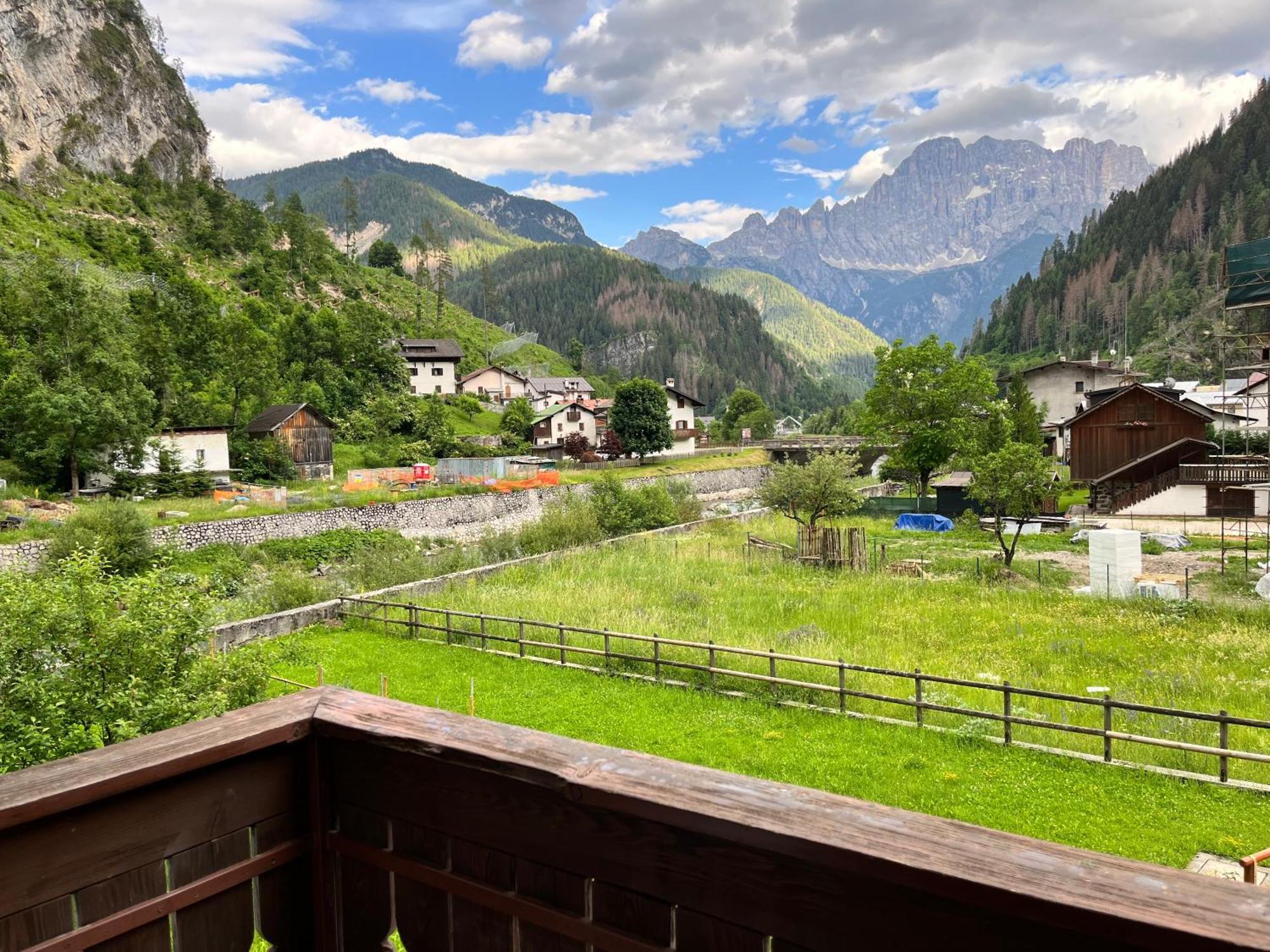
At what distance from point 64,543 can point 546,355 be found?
110 meters

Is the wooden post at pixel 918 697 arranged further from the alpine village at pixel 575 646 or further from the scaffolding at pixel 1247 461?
the scaffolding at pixel 1247 461

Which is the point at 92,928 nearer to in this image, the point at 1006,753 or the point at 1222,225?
the point at 1006,753

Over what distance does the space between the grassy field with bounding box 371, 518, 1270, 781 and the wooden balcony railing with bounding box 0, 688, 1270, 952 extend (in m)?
14.1

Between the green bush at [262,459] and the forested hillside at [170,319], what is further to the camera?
the green bush at [262,459]

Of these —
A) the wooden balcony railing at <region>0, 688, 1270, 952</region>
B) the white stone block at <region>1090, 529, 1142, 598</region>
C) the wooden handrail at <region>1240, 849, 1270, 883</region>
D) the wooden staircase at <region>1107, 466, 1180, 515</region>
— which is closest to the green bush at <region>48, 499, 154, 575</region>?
the wooden balcony railing at <region>0, 688, 1270, 952</region>

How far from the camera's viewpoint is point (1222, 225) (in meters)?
118

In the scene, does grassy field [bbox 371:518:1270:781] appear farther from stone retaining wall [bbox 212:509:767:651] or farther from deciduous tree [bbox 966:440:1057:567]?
deciduous tree [bbox 966:440:1057:567]

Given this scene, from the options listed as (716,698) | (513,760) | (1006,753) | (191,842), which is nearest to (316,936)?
(191,842)

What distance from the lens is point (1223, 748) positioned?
461 inches

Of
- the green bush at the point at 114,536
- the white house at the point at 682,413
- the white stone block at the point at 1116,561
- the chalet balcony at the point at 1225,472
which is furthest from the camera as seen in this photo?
the white house at the point at 682,413

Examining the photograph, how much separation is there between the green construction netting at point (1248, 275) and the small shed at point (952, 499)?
15870mm

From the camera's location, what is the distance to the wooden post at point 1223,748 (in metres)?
11.6

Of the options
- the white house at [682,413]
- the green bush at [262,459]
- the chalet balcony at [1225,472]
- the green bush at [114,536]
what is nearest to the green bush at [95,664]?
the green bush at [114,536]

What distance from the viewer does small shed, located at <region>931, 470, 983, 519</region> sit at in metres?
46.5
